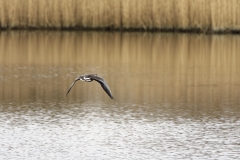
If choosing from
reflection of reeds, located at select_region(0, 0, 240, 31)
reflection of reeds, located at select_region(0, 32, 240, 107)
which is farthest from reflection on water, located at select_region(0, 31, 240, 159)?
reflection of reeds, located at select_region(0, 0, 240, 31)

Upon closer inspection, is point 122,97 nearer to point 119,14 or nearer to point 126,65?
point 126,65

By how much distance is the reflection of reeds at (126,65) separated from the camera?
49.7 ft

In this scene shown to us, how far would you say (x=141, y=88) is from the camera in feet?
Answer: 51.6

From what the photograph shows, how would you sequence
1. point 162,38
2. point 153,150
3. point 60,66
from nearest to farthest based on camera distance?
point 153,150
point 60,66
point 162,38

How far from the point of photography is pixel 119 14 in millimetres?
24406

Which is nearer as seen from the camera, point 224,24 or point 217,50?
point 217,50

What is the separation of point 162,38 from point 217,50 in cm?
252

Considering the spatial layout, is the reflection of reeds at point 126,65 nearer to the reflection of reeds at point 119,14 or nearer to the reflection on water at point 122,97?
the reflection on water at point 122,97

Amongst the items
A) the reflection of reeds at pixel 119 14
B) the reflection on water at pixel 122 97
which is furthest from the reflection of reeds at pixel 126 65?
the reflection of reeds at pixel 119 14

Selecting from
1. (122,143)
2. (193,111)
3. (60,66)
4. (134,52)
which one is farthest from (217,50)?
(122,143)

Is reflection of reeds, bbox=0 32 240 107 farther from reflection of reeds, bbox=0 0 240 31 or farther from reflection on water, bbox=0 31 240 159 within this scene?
reflection of reeds, bbox=0 0 240 31

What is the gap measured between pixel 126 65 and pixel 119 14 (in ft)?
19.2

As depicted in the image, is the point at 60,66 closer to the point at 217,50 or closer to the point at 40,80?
the point at 40,80

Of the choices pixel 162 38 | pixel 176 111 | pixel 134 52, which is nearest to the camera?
pixel 176 111
